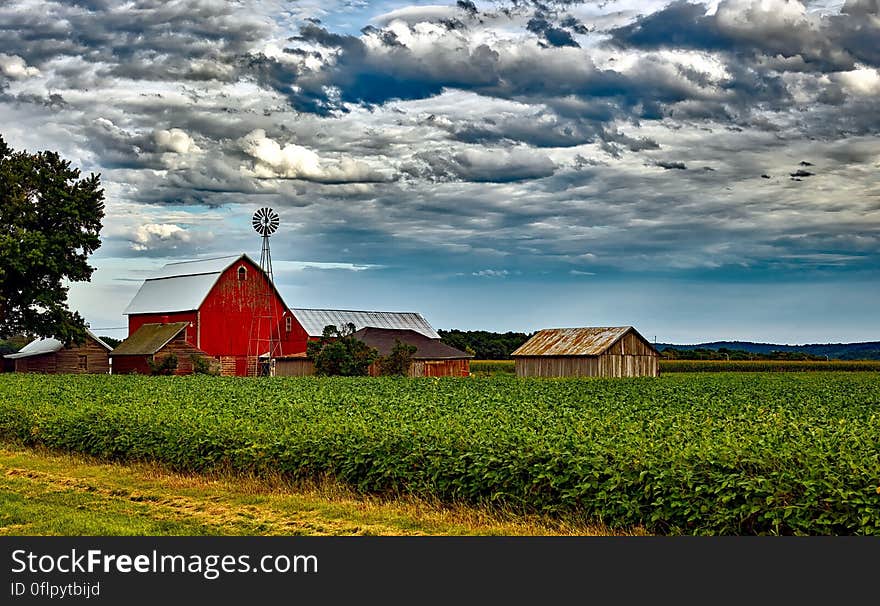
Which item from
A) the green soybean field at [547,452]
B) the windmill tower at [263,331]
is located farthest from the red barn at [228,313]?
the green soybean field at [547,452]

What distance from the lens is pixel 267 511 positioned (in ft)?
43.2

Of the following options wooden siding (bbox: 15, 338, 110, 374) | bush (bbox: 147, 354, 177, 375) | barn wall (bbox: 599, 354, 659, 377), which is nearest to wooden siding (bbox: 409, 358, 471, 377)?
barn wall (bbox: 599, 354, 659, 377)

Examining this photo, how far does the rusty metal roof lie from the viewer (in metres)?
66.1

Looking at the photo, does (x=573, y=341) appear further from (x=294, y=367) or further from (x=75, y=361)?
(x=75, y=361)

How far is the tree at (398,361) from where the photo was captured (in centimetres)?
6009

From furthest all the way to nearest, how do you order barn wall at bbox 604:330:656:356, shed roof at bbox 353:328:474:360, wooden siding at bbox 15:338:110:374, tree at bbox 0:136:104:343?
shed roof at bbox 353:328:474:360
barn wall at bbox 604:330:656:356
wooden siding at bbox 15:338:110:374
tree at bbox 0:136:104:343

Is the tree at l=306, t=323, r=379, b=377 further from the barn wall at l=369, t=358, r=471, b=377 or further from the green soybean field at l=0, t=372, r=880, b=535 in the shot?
the green soybean field at l=0, t=372, r=880, b=535

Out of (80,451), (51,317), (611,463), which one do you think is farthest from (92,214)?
(611,463)

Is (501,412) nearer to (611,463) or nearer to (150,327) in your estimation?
(611,463)

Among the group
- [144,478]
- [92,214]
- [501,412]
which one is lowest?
[144,478]

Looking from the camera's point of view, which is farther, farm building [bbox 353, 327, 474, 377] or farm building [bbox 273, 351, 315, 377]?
farm building [bbox 353, 327, 474, 377]

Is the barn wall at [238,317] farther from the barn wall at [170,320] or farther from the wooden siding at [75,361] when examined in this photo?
the wooden siding at [75,361]

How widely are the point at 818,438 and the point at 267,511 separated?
756 cm

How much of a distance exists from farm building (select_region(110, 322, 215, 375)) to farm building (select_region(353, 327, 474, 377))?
13122 millimetres
